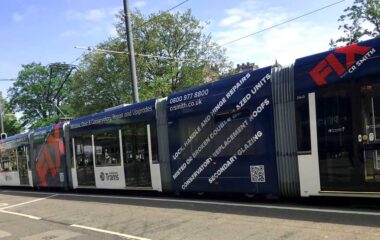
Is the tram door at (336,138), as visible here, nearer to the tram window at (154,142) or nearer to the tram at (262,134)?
the tram at (262,134)

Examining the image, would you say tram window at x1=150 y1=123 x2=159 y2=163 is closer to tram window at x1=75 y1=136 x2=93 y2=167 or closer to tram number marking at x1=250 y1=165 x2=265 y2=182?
tram number marking at x1=250 y1=165 x2=265 y2=182

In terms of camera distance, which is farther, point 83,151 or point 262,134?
point 83,151

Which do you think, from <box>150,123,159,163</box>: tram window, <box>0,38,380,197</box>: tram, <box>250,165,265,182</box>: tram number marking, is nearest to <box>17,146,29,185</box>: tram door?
<box>0,38,380,197</box>: tram

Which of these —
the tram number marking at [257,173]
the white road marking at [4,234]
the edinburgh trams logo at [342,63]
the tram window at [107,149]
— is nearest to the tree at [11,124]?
the tram window at [107,149]

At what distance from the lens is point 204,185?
1354cm

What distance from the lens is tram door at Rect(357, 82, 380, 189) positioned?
907 centimetres

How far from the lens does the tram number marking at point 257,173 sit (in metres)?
11.7

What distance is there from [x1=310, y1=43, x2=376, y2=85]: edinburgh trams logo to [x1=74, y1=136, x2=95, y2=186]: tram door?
1136cm

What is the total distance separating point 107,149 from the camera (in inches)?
709

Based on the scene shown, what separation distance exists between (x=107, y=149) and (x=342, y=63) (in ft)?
33.7

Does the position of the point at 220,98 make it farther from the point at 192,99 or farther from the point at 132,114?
the point at 132,114

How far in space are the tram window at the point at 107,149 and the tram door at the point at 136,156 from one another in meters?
0.60

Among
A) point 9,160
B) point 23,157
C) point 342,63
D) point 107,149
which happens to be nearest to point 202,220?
point 342,63

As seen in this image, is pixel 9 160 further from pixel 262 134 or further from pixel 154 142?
pixel 262 134
